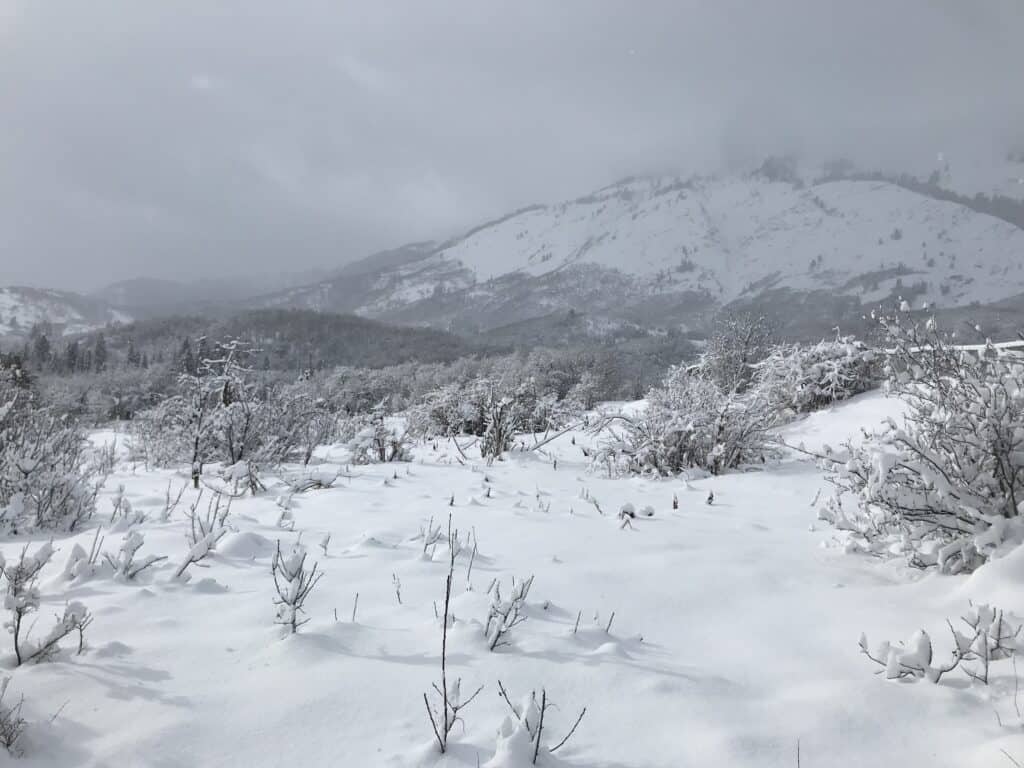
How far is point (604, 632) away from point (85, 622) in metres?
2.06

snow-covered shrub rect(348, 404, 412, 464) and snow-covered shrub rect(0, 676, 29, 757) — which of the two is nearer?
snow-covered shrub rect(0, 676, 29, 757)

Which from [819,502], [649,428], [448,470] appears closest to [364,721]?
[819,502]

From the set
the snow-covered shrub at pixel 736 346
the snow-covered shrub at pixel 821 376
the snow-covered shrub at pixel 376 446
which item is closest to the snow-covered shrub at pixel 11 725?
the snow-covered shrub at pixel 376 446

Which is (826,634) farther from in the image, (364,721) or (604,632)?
(364,721)

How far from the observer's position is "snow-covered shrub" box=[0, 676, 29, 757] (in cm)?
145

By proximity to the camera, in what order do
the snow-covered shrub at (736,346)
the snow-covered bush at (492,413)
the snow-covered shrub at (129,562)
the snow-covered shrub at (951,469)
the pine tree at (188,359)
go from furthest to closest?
the pine tree at (188,359), the snow-covered shrub at (736,346), the snow-covered bush at (492,413), the snow-covered shrub at (951,469), the snow-covered shrub at (129,562)

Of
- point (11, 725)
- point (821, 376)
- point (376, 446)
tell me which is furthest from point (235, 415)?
point (821, 376)

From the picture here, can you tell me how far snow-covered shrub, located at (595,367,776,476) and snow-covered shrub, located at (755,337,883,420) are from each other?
214 cm

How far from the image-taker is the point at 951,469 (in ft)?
10.4

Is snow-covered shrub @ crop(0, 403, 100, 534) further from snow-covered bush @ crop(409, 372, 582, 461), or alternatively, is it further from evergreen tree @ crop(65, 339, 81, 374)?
evergreen tree @ crop(65, 339, 81, 374)

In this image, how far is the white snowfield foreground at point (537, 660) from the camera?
1.58 meters

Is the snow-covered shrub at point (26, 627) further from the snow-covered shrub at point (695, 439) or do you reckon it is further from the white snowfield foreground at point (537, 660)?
the snow-covered shrub at point (695, 439)

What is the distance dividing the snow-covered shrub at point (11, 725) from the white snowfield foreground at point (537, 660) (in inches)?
1.2

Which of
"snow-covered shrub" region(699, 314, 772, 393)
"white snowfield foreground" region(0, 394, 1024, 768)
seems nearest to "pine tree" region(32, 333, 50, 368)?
"snow-covered shrub" region(699, 314, 772, 393)
